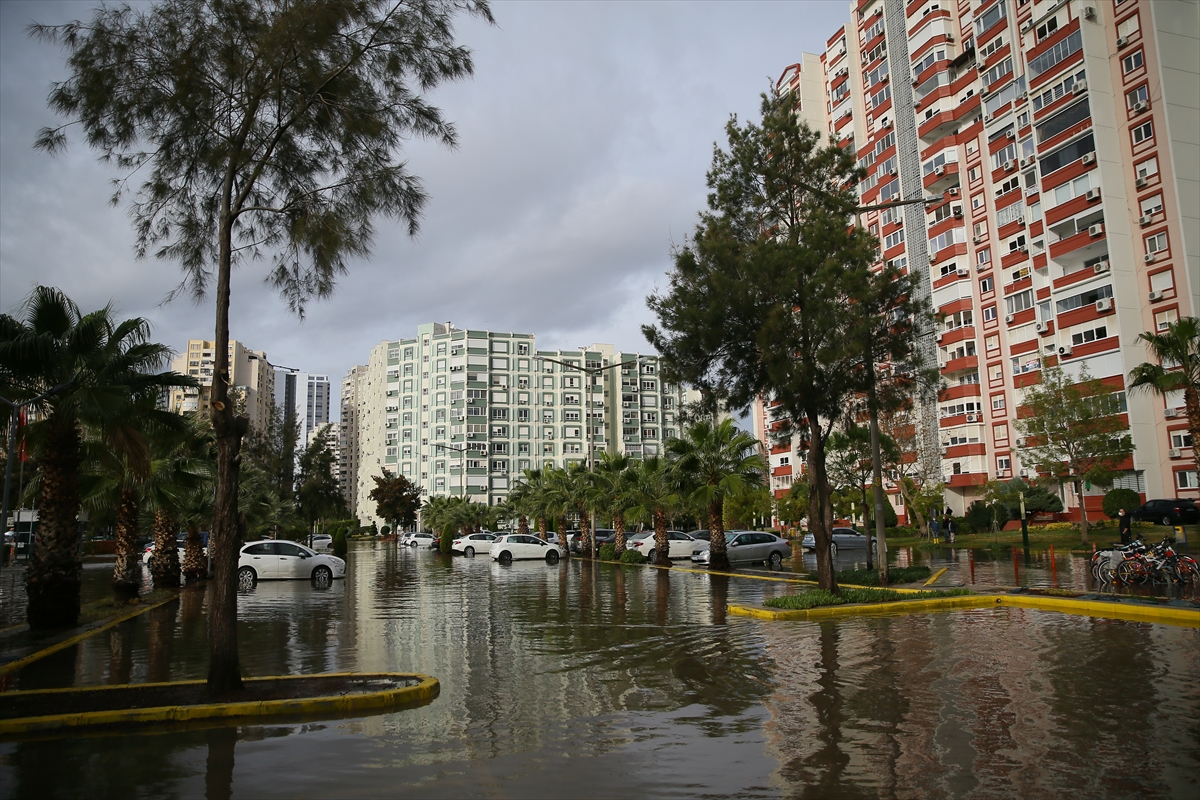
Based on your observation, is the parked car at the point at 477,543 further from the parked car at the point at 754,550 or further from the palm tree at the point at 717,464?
the palm tree at the point at 717,464

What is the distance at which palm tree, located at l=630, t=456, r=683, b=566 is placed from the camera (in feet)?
125

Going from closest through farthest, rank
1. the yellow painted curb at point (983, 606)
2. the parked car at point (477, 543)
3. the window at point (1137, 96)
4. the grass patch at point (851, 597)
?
the yellow painted curb at point (983, 606), the grass patch at point (851, 597), the window at point (1137, 96), the parked car at point (477, 543)

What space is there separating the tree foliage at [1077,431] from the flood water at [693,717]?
101 ft

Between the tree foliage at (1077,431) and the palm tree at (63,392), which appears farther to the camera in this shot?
the tree foliage at (1077,431)

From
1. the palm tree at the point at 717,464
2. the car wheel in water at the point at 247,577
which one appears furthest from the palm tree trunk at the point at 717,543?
the car wheel in water at the point at 247,577

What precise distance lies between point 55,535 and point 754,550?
2754 cm

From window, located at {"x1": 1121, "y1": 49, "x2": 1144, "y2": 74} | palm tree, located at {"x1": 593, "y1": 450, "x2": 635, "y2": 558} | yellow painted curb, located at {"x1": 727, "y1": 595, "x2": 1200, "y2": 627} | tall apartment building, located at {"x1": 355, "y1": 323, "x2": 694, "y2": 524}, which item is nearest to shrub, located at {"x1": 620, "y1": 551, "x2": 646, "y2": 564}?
palm tree, located at {"x1": 593, "y1": 450, "x2": 635, "y2": 558}

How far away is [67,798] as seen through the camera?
6453 mm

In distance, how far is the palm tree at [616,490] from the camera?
42906mm

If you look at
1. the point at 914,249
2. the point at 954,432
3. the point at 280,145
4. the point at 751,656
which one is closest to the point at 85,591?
the point at 280,145

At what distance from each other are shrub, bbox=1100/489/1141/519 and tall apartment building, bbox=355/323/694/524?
91.4 m

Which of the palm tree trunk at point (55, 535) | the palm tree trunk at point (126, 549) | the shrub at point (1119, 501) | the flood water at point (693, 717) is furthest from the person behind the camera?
the shrub at point (1119, 501)

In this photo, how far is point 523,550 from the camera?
1903 inches

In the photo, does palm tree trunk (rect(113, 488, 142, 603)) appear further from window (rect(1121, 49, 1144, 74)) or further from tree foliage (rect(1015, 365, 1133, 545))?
window (rect(1121, 49, 1144, 74))
